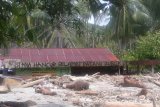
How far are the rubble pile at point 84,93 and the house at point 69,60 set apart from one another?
284cm

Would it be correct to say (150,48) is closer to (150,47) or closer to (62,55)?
(150,47)

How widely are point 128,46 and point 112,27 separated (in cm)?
385

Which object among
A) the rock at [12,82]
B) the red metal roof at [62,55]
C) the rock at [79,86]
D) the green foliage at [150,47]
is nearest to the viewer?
the rock at [79,86]

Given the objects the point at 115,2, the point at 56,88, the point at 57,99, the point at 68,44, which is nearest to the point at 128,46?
the point at 68,44

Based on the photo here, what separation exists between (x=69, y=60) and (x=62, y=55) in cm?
103

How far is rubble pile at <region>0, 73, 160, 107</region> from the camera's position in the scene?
40.5 feet

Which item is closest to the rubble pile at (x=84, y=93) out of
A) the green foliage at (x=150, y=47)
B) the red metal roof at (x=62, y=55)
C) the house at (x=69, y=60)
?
the house at (x=69, y=60)

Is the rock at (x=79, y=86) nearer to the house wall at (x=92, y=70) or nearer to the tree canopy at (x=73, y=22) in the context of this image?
the tree canopy at (x=73, y=22)

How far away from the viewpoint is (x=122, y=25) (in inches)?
1125

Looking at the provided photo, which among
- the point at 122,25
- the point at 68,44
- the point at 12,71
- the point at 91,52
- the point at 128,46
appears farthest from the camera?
the point at 128,46

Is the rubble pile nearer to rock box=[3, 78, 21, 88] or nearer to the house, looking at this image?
rock box=[3, 78, 21, 88]

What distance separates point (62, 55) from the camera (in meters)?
23.6

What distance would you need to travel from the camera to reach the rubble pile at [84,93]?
12359 mm

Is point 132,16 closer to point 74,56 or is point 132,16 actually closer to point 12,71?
point 74,56
